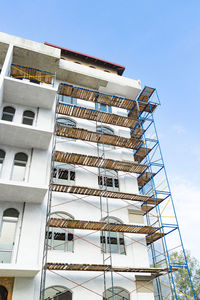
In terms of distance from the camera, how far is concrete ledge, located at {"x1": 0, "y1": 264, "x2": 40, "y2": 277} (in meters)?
9.28

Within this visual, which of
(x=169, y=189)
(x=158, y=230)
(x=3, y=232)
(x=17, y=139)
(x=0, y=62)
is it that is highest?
(x=0, y=62)

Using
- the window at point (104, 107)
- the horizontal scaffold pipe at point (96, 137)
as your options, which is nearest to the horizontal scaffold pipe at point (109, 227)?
the horizontal scaffold pipe at point (96, 137)

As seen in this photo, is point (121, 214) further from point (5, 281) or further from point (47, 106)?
point (47, 106)

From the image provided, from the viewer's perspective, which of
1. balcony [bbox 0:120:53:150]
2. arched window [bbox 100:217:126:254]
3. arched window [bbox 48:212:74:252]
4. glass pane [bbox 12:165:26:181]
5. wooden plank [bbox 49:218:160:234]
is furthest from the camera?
arched window [bbox 100:217:126:254]

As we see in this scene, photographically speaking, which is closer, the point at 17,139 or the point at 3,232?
the point at 3,232

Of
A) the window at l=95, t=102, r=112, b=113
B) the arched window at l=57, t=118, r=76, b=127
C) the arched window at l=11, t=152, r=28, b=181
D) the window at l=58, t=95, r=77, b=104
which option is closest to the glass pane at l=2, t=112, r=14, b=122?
the arched window at l=11, t=152, r=28, b=181

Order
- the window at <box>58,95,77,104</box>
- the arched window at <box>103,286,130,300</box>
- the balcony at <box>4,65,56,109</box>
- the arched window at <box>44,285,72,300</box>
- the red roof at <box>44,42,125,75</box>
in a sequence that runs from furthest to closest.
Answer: the red roof at <box>44,42,125,75</box> → the window at <box>58,95,77,104</box> → the balcony at <box>4,65,56,109</box> → the arched window at <box>103,286,130,300</box> → the arched window at <box>44,285,72,300</box>

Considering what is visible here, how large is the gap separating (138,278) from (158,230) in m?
2.91

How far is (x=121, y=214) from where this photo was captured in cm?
1476

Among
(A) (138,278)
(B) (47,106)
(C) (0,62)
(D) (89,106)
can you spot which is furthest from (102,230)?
(C) (0,62)

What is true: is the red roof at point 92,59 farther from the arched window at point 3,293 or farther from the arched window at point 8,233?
the arched window at point 3,293

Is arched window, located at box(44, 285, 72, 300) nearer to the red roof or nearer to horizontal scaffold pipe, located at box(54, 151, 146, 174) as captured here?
horizontal scaffold pipe, located at box(54, 151, 146, 174)

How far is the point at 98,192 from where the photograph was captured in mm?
13859

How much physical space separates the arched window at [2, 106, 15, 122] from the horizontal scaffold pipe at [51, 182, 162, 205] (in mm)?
5223
